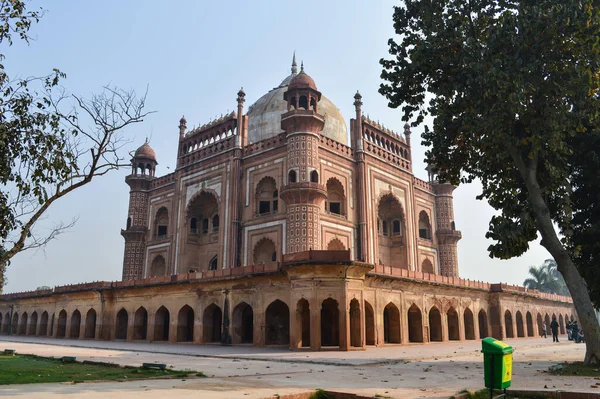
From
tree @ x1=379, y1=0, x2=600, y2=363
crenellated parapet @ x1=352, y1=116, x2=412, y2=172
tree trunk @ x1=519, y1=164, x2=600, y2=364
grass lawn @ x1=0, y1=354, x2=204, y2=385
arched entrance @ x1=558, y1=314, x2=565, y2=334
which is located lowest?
grass lawn @ x1=0, y1=354, x2=204, y2=385

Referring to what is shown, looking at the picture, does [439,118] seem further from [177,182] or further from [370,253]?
[177,182]

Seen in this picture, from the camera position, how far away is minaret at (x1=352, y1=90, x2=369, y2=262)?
28.7 metres

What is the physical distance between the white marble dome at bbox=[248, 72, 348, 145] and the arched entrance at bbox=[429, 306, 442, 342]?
14749 mm

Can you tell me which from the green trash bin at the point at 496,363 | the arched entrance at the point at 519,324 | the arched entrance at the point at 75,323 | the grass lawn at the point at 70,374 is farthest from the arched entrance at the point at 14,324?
the green trash bin at the point at 496,363

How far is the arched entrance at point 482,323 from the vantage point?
28.2m

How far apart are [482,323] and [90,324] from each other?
902 inches

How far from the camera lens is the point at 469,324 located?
26.6 metres

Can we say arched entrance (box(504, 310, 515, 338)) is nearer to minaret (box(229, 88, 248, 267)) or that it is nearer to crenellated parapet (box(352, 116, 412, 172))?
crenellated parapet (box(352, 116, 412, 172))

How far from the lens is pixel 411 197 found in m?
34.3

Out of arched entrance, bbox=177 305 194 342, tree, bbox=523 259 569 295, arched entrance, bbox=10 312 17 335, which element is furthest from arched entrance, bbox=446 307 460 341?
tree, bbox=523 259 569 295

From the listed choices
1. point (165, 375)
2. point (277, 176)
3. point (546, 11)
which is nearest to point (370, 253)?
→ point (277, 176)

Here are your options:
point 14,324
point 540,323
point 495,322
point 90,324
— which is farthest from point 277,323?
point 14,324

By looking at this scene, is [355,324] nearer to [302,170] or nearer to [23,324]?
[302,170]

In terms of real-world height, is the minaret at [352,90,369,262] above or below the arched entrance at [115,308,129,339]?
above
